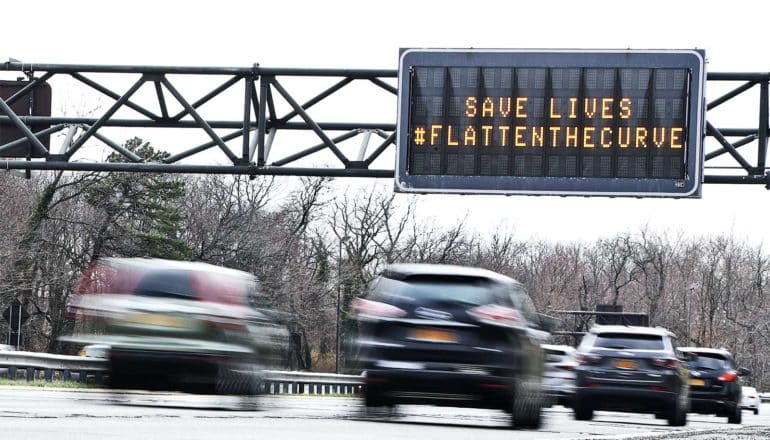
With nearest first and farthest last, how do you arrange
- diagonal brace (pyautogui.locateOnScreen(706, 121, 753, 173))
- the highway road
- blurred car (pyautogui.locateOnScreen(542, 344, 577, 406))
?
the highway road → diagonal brace (pyautogui.locateOnScreen(706, 121, 753, 173)) → blurred car (pyautogui.locateOnScreen(542, 344, 577, 406))

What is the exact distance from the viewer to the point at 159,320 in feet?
52.4

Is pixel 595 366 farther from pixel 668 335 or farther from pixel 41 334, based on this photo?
pixel 41 334

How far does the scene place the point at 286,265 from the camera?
7538 centimetres

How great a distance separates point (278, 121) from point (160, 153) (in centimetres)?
4625

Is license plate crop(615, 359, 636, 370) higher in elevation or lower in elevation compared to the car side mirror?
lower

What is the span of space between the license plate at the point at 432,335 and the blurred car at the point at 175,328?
243 cm

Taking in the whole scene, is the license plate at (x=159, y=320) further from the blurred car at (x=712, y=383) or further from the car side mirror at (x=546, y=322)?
the blurred car at (x=712, y=383)

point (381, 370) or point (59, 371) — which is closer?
point (381, 370)

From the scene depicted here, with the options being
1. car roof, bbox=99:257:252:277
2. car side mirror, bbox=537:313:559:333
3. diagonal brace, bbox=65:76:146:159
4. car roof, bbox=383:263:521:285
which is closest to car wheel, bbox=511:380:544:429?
car side mirror, bbox=537:313:559:333

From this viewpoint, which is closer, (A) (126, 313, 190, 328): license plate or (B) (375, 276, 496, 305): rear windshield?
(B) (375, 276, 496, 305): rear windshield

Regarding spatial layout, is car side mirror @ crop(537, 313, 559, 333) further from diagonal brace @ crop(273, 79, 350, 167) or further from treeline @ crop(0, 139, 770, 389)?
treeline @ crop(0, 139, 770, 389)

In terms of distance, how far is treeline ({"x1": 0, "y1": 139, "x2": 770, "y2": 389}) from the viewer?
6284cm

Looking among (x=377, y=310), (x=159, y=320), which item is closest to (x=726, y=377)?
(x=377, y=310)

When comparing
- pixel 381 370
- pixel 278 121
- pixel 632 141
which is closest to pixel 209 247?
pixel 278 121
